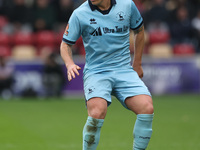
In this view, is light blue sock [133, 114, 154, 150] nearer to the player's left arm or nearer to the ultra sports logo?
the player's left arm

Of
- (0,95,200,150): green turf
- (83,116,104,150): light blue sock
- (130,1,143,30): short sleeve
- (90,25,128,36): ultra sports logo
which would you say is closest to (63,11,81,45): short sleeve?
(90,25,128,36): ultra sports logo

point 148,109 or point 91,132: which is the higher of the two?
point 148,109

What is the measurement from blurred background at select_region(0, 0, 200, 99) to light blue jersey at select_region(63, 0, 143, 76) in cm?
988

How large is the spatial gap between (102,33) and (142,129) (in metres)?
1.15

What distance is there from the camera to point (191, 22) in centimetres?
1842

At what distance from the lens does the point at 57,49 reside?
17.2m

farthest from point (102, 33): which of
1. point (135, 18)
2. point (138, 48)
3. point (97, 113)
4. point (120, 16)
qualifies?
point (97, 113)

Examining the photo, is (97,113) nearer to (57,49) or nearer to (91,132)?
(91,132)

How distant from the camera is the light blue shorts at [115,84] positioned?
5453mm

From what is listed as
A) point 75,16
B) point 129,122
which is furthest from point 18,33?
point 75,16

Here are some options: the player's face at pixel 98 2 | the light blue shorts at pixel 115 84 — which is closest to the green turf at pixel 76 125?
the light blue shorts at pixel 115 84

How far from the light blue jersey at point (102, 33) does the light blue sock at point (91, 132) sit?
2.04 feet

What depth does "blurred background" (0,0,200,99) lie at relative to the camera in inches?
622

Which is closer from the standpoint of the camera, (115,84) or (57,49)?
(115,84)
